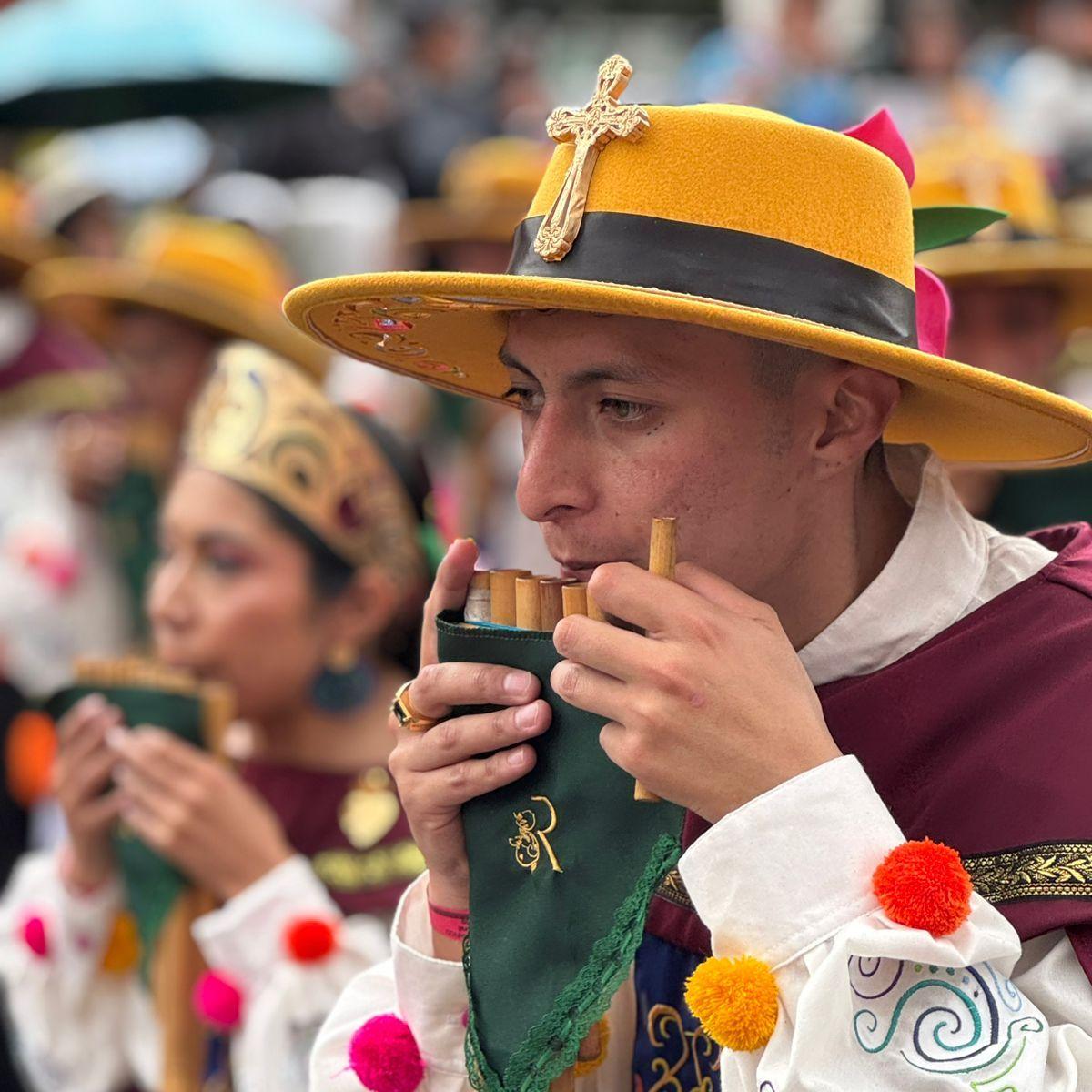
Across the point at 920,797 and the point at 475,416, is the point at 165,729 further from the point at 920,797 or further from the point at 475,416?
the point at 475,416

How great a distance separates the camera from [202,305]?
641 cm

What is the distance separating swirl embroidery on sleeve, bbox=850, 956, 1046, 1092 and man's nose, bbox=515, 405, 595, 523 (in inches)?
26.1

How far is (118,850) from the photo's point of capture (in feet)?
13.0

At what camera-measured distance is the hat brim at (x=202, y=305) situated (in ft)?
20.8

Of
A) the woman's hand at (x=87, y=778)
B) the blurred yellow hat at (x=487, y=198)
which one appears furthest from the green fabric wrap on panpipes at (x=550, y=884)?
the blurred yellow hat at (x=487, y=198)

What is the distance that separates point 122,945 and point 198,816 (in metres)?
0.54

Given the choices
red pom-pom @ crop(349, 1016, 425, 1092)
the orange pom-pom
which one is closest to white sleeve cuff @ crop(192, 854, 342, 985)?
red pom-pom @ crop(349, 1016, 425, 1092)

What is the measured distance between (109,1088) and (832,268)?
8.88 feet

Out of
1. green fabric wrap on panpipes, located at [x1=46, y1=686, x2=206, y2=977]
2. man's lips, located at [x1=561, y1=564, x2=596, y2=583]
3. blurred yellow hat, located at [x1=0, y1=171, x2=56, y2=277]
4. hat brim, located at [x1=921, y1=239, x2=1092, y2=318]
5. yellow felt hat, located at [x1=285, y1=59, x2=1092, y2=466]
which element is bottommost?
blurred yellow hat, located at [x1=0, y1=171, x2=56, y2=277]

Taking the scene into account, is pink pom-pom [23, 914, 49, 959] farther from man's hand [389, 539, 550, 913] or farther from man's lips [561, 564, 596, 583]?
man's lips [561, 564, 596, 583]

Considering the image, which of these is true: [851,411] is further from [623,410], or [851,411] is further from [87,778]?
[87,778]

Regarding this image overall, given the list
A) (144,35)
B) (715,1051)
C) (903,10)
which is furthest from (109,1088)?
(903,10)

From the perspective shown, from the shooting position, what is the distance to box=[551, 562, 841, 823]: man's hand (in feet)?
6.83

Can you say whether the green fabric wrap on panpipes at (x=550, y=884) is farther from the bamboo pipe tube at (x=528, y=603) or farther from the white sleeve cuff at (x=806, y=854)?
the white sleeve cuff at (x=806, y=854)
